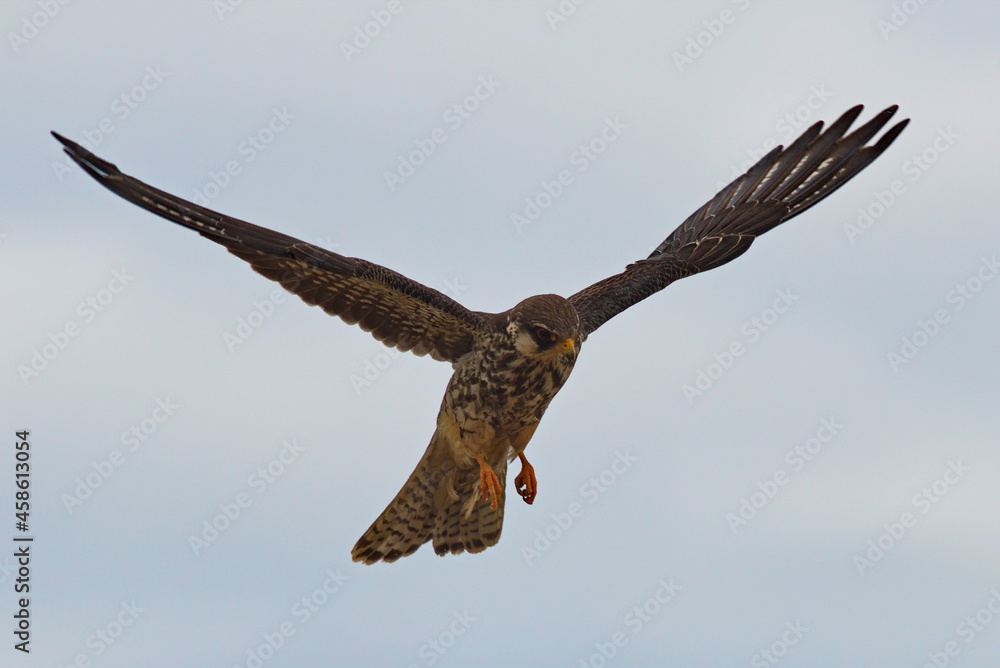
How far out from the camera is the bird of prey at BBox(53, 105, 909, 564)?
11.8 metres

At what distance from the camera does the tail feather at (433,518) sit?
13633mm

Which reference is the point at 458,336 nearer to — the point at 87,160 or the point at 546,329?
the point at 546,329

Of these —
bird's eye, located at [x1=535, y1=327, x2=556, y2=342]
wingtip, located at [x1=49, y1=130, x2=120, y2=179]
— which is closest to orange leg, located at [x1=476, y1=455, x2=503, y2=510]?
bird's eye, located at [x1=535, y1=327, x2=556, y2=342]

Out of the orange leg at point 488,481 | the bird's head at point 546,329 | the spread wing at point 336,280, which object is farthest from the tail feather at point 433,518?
the bird's head at point 546,329

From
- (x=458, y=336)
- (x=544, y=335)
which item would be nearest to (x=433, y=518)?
(x=458, y=336)

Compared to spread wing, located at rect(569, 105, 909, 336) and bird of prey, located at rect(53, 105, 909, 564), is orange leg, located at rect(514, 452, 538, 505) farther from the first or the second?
spread wing, located at rect(569, 105, 909, 336)

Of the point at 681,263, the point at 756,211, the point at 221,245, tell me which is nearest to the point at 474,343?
the point at 221,245

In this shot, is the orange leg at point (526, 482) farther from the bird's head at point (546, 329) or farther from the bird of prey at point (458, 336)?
the bird's head at point (546, 329)

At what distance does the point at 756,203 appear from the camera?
16.5m

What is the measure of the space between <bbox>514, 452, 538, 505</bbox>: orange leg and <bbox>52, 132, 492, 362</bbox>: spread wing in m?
1.37

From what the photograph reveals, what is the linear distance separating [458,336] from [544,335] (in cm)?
133

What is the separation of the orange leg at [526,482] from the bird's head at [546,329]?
5.26ft

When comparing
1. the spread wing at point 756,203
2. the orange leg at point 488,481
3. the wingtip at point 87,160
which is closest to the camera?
the wingtip at point 87,160

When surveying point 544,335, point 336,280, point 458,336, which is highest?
point 544,335
